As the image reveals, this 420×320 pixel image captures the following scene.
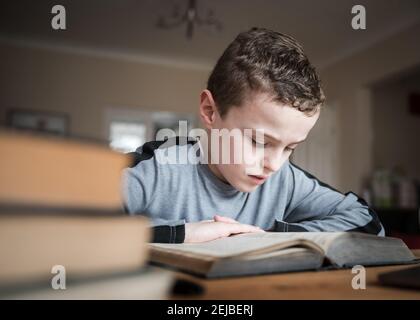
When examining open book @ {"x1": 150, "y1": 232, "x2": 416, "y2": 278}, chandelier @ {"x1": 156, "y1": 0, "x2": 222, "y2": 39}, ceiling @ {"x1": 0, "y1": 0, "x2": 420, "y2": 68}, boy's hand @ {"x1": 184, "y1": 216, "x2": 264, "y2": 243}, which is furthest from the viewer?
chandelier @ {"x1": 156, "y1": 0, "x2": 222, "y2": 39}

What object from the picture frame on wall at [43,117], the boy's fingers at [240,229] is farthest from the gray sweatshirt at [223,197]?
the picture frame on wall at [43,117]

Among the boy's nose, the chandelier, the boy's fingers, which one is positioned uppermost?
the chandelier

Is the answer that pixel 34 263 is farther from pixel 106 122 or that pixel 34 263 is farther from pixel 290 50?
pixel 106 122

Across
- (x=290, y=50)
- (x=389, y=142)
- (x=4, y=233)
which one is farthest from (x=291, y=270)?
(x=389, y=142)

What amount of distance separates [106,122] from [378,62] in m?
2.17

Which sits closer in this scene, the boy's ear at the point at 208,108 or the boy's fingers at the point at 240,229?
the boy's fingers at the point at 240,229

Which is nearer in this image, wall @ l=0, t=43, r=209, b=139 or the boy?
the boy

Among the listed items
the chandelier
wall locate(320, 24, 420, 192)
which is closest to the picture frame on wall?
the chandelier

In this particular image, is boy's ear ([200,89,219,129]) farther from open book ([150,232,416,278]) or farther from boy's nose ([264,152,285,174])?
open book ([150,232,416,278])

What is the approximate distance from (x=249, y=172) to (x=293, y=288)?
34cm

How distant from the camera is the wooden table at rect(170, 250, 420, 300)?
253 mm

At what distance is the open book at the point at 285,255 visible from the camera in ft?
0.99

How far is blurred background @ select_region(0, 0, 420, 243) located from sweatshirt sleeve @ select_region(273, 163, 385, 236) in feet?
4.40

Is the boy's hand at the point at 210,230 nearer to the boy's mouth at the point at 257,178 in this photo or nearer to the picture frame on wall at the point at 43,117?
the boy's mouth at the point at 257,178
